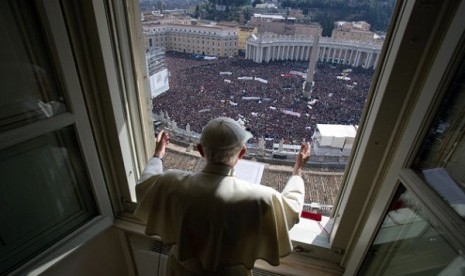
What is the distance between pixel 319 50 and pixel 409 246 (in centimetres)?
78

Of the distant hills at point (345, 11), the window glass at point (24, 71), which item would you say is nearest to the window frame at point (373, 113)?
the distant hills at point (345, 11)

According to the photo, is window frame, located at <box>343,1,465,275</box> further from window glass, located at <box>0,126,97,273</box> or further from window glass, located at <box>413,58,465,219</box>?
window glass, located at <box>0,126,97,273</box>

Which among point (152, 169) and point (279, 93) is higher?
point (279, 93)

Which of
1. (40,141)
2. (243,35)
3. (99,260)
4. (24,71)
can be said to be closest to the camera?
(24,71)

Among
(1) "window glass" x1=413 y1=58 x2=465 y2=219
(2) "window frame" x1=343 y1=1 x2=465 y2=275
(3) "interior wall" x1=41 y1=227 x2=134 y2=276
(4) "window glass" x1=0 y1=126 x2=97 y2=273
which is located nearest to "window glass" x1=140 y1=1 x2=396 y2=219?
(2) "window frame" x1=343 y1=1 x2=465 y2=275

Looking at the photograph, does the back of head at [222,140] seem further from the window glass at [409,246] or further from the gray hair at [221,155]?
the window glass at [409,246]

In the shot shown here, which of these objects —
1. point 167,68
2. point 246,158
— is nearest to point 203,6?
point 167,68

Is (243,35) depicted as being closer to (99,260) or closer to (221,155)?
(221,155)

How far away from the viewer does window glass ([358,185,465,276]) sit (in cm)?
62

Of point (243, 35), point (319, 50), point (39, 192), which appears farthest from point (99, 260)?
point (319, 50)

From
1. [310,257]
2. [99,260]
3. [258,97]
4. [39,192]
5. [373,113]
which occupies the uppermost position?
[373,113]

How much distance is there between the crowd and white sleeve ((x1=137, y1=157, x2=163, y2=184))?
35 cm

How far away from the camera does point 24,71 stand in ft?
2.85

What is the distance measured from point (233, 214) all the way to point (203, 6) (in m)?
0.93
